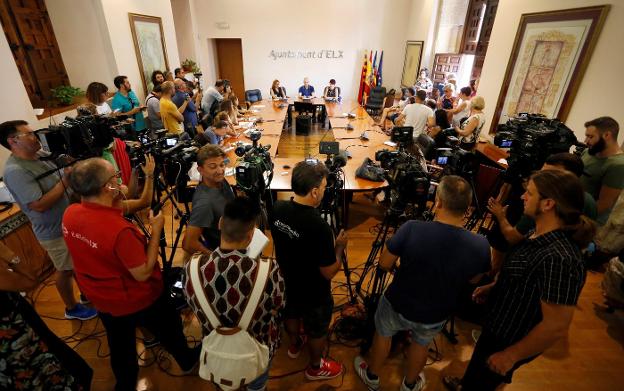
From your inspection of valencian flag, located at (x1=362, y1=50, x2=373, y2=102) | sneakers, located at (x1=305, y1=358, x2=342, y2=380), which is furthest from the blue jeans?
valencian flag, located at (x1=362, y1=50, x2=373, y2=102)

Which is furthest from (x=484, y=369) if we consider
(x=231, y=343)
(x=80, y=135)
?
(x=80, y=135)

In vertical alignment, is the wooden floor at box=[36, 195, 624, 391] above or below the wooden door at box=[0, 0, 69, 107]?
below

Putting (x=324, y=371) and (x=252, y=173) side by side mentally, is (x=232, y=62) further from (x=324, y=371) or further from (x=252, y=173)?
(x=324, y=371)

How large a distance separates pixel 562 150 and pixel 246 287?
2.59 meters

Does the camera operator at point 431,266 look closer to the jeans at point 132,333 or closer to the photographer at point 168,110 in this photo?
the jeans at point 132,333

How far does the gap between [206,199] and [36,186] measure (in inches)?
46.6

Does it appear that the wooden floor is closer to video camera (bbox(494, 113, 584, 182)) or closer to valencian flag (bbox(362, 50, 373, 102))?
video camera (bbox(494, 113, 584, 182))

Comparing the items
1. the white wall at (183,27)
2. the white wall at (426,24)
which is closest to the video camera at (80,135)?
the white wall at (426,24)

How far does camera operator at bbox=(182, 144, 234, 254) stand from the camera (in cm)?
186

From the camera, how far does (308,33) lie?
973 centimetres

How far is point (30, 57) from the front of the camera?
13.9 ft

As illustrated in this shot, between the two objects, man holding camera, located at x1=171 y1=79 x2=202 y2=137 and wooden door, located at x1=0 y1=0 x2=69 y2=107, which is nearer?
wooden door, located at x1=0 y1=0 x2=69 y2=107

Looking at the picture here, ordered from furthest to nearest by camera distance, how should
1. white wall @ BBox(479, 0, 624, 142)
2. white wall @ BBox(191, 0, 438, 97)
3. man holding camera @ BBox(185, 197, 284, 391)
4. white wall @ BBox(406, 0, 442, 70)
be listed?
white wall @ BBox(191, 0, 438, 97), white wall @ BBox(406, 0, 442, 70), white wall @ BBox(479, 0, 624, 142), man holding camera @ BBox(185, 197, 284, 391)

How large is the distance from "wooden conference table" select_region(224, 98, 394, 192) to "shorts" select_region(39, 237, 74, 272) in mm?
1615
